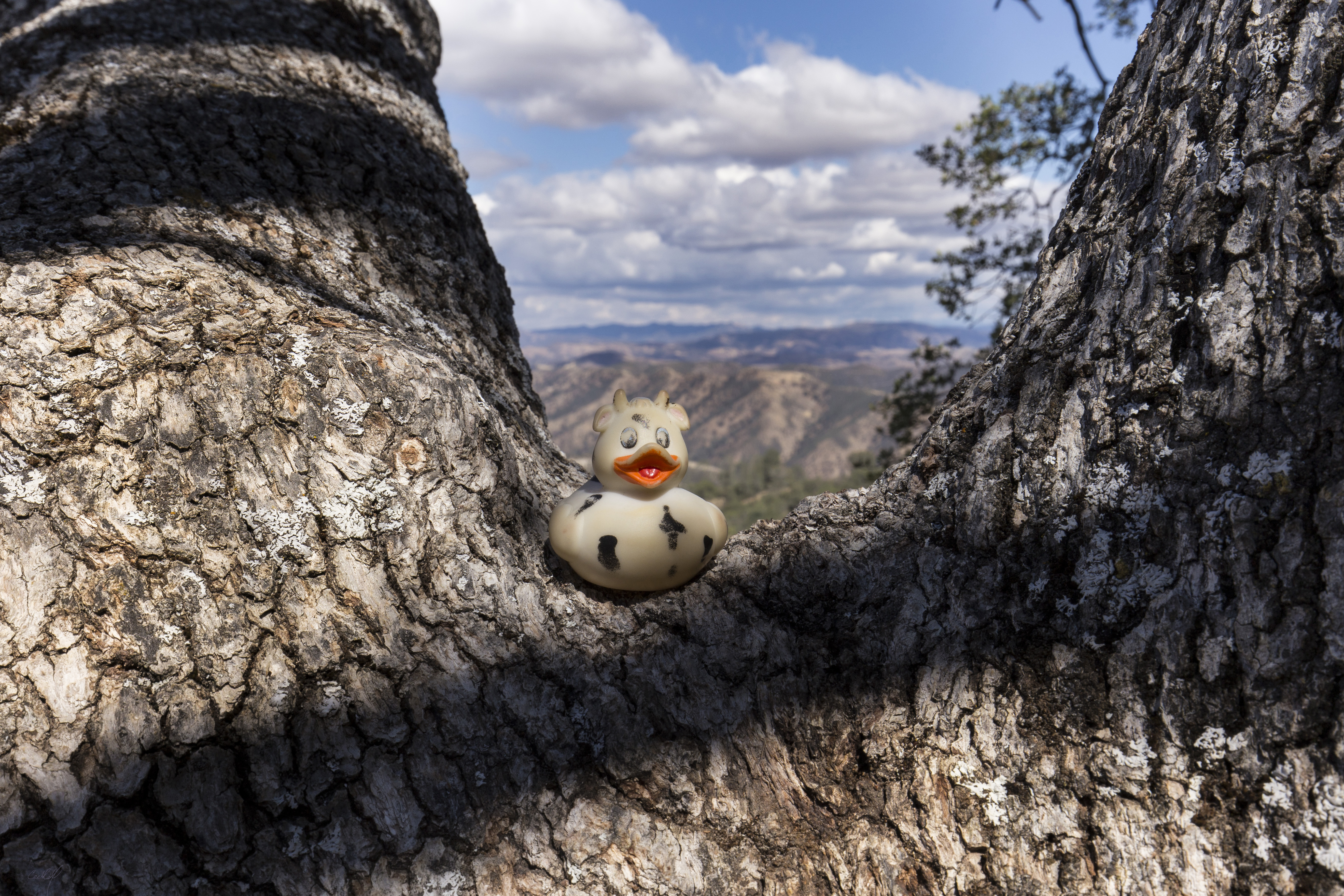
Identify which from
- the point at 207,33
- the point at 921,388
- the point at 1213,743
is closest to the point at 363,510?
the point at 1213,743

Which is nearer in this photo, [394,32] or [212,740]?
[212,740]

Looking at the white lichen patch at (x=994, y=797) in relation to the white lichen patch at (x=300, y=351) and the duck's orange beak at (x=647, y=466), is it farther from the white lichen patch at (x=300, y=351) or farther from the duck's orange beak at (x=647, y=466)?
the white lichen patch at (x=300, y=351)

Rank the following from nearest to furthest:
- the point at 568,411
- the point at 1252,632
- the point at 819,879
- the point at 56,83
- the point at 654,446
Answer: the point at 1252,632 < the point at 819,879 < the point at 654,446 < the point at 56,83 < the point at 568,411

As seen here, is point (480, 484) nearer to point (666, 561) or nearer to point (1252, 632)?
point (666, 561)

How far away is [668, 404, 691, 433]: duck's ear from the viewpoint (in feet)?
8.70

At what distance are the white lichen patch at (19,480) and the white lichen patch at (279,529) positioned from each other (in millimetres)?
468

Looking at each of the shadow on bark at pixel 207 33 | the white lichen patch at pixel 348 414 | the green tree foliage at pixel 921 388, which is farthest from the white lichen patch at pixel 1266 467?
the green tree foliage at pixel 921 388

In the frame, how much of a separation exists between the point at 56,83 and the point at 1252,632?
4.78 meters

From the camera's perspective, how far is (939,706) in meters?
1.95

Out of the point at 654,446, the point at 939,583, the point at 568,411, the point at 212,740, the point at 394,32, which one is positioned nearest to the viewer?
the point at 212,740

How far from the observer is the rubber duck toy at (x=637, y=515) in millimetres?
2297

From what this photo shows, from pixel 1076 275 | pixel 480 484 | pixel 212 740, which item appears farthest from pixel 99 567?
pixel 1076 275

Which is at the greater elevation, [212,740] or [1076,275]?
[1076,275]

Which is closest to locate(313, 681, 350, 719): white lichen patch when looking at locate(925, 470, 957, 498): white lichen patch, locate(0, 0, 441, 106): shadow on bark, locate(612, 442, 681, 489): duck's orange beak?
locate(612, 442, 681, 489): duck's orange beak
